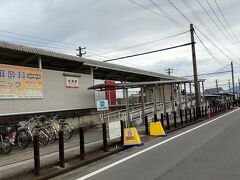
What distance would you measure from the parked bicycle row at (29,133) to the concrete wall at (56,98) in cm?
127

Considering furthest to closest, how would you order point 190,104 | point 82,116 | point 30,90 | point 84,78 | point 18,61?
point 190,104
point 84,78
point 82,116
point 18,61
point 30,90

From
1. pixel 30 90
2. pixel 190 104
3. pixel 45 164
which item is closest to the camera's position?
pixel 45 164

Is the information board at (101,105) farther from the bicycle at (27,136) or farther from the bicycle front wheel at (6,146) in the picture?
the bicycle front wheel at (6,146)

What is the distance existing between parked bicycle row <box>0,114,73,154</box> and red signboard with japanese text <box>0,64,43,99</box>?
5.59 feet

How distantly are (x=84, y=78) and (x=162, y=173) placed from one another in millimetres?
14423

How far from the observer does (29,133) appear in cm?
1306

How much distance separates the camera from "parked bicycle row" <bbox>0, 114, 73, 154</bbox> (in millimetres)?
11906

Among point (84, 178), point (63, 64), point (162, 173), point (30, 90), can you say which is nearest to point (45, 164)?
point (84, 178)

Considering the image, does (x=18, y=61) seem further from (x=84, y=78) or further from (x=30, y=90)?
(x=84, y=78)

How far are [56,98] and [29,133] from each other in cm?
516

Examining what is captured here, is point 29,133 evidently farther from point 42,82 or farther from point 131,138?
point 42,82

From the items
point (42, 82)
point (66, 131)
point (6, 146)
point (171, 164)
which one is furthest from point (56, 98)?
point (171, 164)

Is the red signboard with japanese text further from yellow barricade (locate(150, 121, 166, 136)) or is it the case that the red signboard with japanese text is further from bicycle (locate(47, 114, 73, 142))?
yellow barricade (locate(150, 121, 166, 136))

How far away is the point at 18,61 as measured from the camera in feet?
58.2
